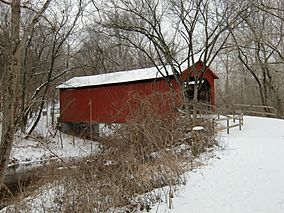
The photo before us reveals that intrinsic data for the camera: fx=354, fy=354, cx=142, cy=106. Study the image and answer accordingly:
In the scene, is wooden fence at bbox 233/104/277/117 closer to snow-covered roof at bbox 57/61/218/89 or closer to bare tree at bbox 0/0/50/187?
snow-covered roof at bbox 57/61/218/89

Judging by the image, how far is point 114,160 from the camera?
897 cm

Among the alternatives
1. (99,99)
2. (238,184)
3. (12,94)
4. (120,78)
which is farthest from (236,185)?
(99,99)

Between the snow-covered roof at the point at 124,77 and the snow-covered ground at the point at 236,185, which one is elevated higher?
the snow-covered roof at the point at 124,77

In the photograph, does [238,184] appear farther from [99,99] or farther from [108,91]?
[99,99]

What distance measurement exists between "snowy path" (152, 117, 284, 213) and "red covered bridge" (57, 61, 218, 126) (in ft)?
30.7

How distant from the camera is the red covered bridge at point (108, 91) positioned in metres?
19.0

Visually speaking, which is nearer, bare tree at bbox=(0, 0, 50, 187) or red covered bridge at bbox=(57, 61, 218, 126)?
bare tree at bbox=(0, 0, 50, 187)

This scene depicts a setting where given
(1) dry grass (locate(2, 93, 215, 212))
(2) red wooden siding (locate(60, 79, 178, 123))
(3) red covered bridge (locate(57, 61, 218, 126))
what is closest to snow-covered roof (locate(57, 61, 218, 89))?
(3) red covered bridge (locate(57, 61, 218, 126))

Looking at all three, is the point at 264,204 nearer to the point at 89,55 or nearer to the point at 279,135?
the point at 279,135

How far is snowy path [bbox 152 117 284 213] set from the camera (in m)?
5.40

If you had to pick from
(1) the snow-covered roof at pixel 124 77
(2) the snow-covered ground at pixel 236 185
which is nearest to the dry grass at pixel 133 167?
(2) the snow-covered ground at pixel 236 185

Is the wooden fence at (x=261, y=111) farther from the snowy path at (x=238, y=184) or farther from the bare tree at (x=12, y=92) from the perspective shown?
the bare tree at (x=12, y=92)

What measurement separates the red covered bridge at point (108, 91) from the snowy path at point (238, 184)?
9354 millimetres

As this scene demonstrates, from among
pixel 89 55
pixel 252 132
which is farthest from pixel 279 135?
pixel 89 55
